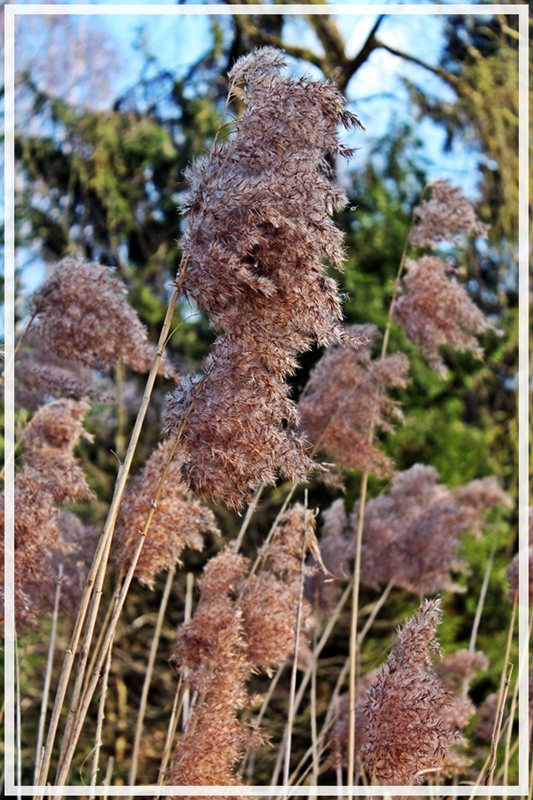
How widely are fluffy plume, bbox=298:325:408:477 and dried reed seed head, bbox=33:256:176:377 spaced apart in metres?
Result: 0.42

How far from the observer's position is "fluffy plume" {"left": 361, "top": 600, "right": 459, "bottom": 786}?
4.61 ft

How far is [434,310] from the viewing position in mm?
2088

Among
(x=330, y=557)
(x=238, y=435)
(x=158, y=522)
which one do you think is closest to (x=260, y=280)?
(x=238, y=435)

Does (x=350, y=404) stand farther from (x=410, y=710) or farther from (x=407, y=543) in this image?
(x=410, y=710)

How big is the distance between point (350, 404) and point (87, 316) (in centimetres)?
68

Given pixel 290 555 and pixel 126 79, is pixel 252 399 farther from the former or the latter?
pixel 126 79

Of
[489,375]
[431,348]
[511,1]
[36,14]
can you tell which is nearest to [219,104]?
[36,14]

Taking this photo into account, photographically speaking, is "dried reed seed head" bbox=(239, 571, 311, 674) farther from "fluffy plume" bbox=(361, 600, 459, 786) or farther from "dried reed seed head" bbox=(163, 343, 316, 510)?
"dried reed seed head" bbox=(163, 343, 316, 510)

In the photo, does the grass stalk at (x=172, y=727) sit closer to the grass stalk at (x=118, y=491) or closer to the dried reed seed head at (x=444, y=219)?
the grass stalk at (x=118, y=491)

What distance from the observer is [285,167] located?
4.66 ft

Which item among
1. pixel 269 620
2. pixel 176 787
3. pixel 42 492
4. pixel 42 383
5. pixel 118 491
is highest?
pixel 42 383

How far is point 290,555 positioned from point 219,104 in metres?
3.05

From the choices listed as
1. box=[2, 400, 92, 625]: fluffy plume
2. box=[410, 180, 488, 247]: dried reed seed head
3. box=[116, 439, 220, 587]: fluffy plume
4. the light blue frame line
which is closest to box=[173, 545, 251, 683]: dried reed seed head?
box=[116, 439, 220, 587]: fluffy plume

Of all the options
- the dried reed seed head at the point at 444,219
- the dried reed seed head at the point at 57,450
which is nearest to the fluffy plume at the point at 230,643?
the dried reed seed head at the point at 57,450
